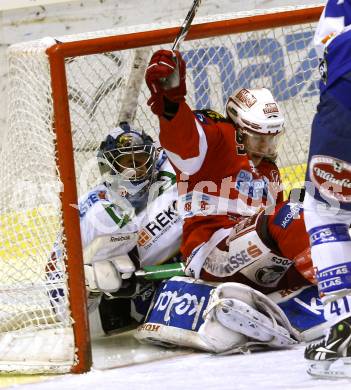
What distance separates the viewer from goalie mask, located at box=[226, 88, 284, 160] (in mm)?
3199

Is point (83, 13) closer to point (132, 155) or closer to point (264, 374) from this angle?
point (132, 155)

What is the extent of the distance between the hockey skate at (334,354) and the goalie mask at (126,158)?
43.3 inches

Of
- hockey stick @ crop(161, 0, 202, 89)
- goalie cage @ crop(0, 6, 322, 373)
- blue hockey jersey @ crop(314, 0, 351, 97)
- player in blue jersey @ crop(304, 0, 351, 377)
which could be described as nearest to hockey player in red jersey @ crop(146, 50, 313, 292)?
hockey stick @ crop(161, 0, 202, 89)

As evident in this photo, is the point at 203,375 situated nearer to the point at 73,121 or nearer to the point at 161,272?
the point at 161,272

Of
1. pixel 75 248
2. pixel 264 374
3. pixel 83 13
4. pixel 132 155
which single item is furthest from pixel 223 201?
pixel 83 13

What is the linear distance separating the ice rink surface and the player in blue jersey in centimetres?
8

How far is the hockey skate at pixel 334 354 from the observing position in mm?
2371

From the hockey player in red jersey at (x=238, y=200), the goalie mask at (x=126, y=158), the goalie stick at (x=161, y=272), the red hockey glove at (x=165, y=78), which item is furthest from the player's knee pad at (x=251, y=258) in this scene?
the red hockey glove at (x=165, y=78)

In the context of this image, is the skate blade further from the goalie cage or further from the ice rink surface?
the goalie cage

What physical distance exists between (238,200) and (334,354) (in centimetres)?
94

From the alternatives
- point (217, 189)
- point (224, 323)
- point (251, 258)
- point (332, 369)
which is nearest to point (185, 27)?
point (217, 189)

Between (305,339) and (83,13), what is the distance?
7.69ft

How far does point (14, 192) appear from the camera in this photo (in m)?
3.30

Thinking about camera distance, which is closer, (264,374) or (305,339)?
(264,374)
